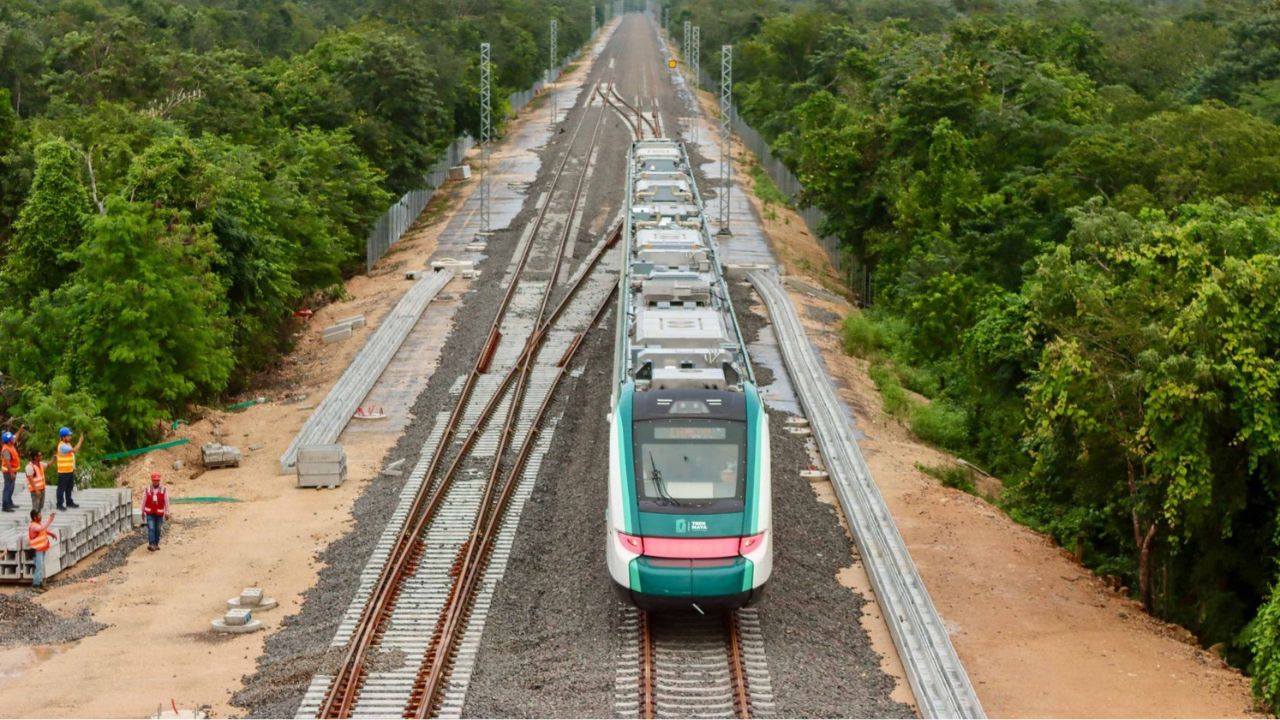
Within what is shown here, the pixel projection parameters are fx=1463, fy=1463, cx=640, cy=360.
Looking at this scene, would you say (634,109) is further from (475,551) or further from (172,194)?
(475,551)

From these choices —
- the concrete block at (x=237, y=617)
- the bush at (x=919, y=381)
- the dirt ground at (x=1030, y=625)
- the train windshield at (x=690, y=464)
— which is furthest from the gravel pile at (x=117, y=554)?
the bush at (x=919, y=381)

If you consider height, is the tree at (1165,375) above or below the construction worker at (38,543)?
above

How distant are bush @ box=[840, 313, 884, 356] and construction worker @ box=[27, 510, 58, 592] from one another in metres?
24.4

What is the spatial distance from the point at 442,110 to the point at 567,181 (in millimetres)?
7468

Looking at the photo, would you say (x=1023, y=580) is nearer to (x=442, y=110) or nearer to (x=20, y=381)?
(x=20, y=381)

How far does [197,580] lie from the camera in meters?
23.3

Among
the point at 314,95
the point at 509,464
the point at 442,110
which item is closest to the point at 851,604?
the point at 509,464

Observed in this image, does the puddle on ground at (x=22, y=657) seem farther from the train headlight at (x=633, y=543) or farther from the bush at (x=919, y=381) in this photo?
the bush at (x=919, y=381)

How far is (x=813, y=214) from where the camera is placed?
218 ft

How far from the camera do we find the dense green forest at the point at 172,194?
31.0 meters

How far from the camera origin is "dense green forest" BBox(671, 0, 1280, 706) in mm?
20938

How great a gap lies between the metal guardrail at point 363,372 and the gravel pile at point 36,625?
27.2ft

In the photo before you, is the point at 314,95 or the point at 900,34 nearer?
the point at 314,95

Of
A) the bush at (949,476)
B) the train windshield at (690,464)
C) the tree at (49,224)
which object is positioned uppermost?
the tree at (49,224)
